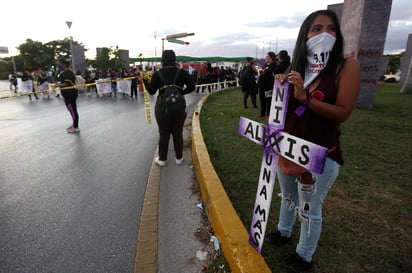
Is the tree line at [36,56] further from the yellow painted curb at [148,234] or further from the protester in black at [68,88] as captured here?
the yellow painted curb at [148,234]

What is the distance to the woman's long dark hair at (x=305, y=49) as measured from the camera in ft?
5.65

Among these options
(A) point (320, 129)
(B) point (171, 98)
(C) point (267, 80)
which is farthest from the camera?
(C) point (267, 80)

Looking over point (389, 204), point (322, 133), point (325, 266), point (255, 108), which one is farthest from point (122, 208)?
point (255, 108)

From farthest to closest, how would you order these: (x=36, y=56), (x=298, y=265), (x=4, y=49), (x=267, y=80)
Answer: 1. (x=36, y=56)
2. (x=4, y=49)
3. (x=267, y=80)
4. (x=298, y=265)

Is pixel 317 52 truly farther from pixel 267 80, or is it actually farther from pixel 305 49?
pixel 267 80

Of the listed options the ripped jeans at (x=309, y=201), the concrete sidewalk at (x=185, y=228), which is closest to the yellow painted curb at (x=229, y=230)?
the concrete sidewalk at (x=185, y=228)

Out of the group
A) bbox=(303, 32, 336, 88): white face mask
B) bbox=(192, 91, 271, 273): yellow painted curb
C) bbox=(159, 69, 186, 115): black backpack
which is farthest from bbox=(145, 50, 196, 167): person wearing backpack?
bbox=(303, 32, 336, 88): white face mask

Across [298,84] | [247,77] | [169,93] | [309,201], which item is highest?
[298,84]

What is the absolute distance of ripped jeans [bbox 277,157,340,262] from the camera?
1791 mm

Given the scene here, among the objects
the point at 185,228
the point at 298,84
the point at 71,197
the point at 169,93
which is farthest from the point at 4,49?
the point at 298,84

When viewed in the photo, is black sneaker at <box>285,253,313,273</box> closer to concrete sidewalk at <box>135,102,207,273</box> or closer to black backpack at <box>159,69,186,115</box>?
concrete sidewalk at <box>135,102,207,273</box>

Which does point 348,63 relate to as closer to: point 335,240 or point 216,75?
point 335,240

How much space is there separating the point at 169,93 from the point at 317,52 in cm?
279

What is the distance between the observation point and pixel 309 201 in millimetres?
1857
